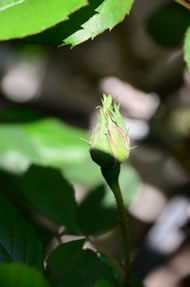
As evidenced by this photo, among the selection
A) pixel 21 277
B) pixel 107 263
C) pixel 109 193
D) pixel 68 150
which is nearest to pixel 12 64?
pixel 68 150

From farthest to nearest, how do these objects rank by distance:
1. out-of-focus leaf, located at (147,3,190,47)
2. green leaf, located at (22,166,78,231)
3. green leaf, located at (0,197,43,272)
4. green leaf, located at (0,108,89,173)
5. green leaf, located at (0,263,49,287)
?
green leaf, located at (0,108,89,173) < out-of-focus leaf, located at (147,3,190,47) < green leaf, located at (22,166,78,231) < green leaf, located at (0,197,43,272) < green leaf, located at (0,263,49,287)

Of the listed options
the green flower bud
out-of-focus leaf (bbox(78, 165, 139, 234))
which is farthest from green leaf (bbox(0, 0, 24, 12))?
out-of-focus leaf (bbox(78, 165, 139, 234))

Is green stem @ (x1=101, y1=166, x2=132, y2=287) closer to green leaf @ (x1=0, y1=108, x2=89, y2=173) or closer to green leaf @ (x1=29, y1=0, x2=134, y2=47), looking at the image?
green leaf @ (x1=29, y1=0, x2=134, y2=47)

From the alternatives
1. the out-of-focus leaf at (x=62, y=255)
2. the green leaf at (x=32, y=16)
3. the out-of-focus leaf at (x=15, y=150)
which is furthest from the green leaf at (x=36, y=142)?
the green leaf at (x=32, y=16)

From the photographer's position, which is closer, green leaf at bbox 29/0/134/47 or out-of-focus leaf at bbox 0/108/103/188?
green leaf at bbox 29/0/134/47

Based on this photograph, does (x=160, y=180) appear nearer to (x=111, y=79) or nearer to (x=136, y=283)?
(x=111, y=79)

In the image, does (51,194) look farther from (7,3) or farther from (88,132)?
(88,132)

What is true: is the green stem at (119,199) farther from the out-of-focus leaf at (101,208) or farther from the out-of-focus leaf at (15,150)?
the out-of-focus leaf at (15,150)
